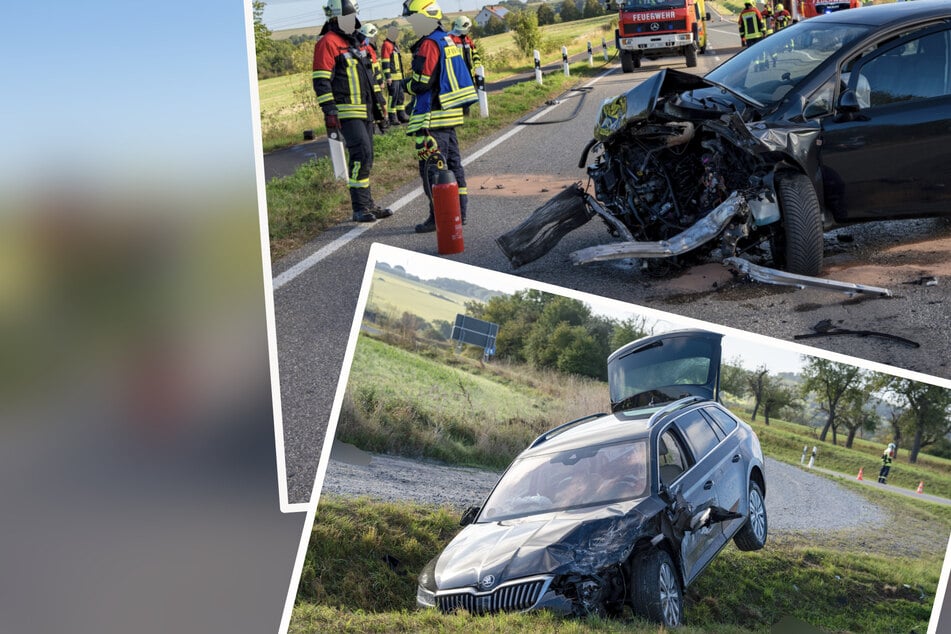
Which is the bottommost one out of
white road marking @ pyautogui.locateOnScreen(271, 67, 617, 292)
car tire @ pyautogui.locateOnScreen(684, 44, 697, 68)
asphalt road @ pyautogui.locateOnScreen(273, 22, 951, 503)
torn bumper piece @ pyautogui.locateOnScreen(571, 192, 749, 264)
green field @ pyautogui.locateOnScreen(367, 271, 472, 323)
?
asphalt road @ pyautogui.locateOnScreen(273, 22, 951, 503)

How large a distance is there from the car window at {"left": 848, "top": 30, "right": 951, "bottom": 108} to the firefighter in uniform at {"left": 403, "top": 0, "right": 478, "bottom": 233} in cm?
352

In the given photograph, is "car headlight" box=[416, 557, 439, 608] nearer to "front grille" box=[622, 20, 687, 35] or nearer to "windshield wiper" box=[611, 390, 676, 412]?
"windshield wiper" box=[611, 390, 676, 412]

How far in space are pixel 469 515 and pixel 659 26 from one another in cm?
2226

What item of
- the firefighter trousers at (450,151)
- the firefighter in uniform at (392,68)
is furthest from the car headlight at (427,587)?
the firefighter in uniform at (392,68)

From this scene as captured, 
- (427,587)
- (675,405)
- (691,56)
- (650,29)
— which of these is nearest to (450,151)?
(675,405)

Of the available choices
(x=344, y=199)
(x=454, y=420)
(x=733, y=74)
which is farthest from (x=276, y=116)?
(x=454, y=420)

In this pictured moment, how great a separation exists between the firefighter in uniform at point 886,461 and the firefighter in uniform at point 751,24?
21.1 m

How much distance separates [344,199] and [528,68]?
73.0ft

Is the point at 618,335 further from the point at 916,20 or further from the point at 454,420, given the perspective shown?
the point at 916,20

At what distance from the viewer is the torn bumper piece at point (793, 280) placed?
6.83 meters

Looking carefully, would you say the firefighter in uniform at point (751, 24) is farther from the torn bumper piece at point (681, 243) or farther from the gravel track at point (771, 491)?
the gravel track at point (771, 491)

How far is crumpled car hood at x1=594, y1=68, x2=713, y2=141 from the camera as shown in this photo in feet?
24.0

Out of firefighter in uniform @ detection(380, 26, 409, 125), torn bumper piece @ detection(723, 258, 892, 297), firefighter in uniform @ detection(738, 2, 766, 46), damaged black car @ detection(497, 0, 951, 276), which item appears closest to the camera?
torn bumper piece @ detection(723, 258, 892, 297)

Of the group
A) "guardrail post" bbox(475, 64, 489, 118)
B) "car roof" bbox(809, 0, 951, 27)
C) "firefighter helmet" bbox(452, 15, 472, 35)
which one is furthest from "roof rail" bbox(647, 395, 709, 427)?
"guardrail post" bbox(475, 64, 489, 118)
